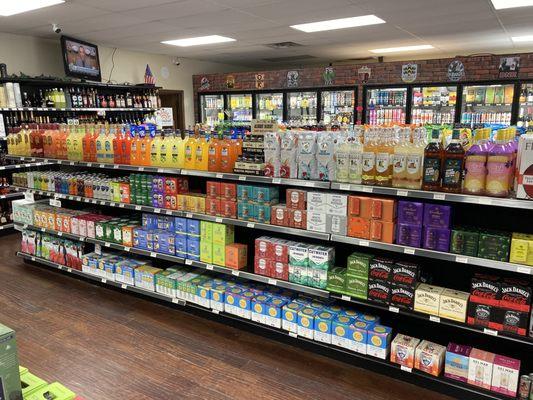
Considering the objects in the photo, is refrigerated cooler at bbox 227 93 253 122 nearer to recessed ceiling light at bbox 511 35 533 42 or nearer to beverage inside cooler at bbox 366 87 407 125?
beverage inside cooler at bbox 366 87 407 125

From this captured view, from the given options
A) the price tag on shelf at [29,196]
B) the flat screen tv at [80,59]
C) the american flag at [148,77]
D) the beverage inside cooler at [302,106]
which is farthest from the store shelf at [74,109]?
the beverage inside cooler at [302,106]

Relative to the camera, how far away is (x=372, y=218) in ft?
10.3

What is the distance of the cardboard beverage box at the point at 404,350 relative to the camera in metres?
3.05

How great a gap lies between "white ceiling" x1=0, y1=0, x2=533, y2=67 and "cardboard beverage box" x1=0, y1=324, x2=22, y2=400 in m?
4.61

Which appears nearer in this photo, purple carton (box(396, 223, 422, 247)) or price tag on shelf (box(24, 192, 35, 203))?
purple carton (box(396, 223, 422, 247))

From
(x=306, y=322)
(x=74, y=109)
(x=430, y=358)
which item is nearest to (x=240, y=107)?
(x=74, y=109)

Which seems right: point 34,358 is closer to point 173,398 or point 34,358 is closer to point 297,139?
point 173,398

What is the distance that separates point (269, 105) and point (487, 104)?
4423 mm

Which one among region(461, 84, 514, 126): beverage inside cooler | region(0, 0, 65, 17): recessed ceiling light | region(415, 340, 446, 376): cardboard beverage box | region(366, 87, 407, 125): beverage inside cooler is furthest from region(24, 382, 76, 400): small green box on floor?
region(366, 87, 407, 125): beverage inside cooler

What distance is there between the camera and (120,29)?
7012 millimetres

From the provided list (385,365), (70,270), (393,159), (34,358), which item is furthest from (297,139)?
(70,270)

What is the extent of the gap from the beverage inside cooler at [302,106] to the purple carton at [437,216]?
6.27m

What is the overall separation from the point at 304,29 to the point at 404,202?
5.28 m

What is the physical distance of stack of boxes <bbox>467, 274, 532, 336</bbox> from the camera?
8.87ft
